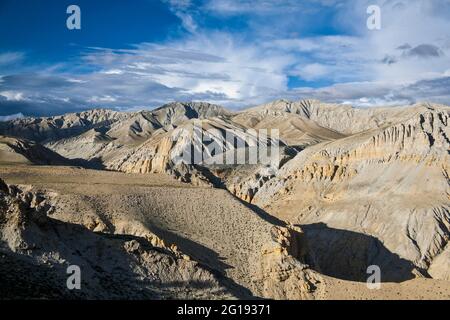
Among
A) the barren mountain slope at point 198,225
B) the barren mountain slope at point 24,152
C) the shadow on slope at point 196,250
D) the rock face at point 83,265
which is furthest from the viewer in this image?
the barren mountain slope at point 24,152

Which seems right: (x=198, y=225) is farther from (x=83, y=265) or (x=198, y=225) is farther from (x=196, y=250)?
(x=83, y=265)

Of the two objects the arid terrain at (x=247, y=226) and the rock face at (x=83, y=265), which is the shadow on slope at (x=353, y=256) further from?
the rock face at (x=83, y=265)

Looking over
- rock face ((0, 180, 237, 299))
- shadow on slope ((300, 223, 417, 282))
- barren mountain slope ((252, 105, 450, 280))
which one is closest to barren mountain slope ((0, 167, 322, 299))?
rock face ((0, 180, 237, 299))

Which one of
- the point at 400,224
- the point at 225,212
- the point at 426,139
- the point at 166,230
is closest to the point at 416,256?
the point at 400,224

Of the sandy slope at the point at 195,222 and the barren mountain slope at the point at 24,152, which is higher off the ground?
the barren mountain slope at the point at 24,152

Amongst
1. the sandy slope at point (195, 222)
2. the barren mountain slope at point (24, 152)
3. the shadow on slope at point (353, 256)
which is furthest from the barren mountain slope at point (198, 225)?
the barren mountain slope at point (24, 152)

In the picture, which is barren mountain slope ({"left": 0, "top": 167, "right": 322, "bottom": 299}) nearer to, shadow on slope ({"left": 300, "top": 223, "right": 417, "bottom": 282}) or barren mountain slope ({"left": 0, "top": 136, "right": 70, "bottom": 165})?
shadow on slope ({"left": 300, "top": 223, "right": 417, "bottom": 282})
